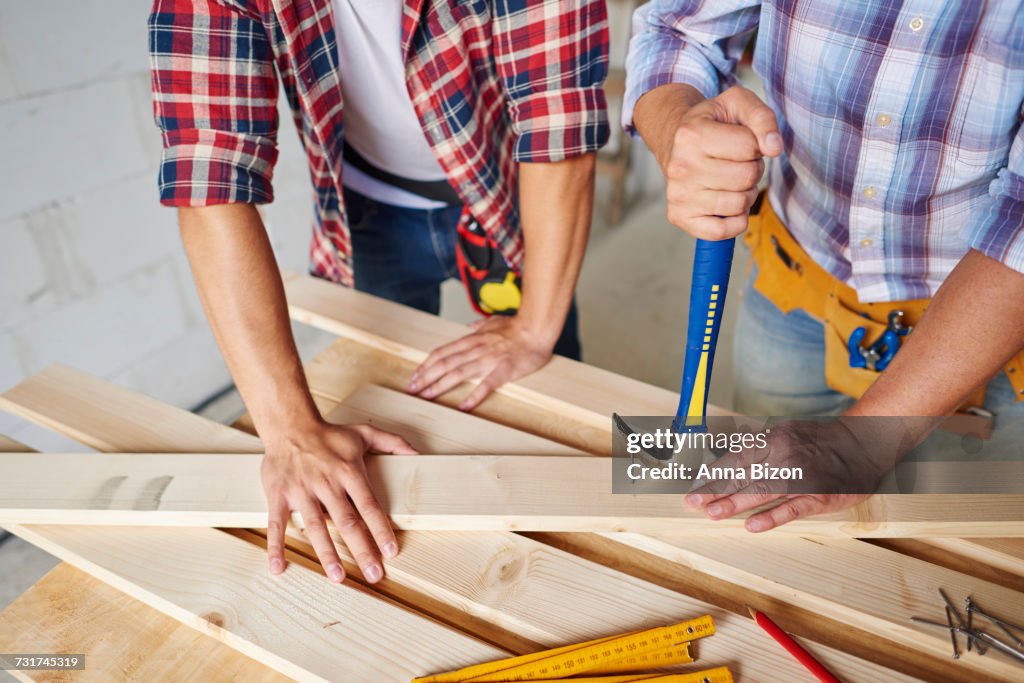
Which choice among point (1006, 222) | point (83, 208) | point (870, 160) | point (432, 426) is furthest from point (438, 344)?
point (83, 208)

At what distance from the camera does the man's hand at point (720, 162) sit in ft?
2.53

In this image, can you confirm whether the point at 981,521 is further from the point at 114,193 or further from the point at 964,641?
the point at 114,193

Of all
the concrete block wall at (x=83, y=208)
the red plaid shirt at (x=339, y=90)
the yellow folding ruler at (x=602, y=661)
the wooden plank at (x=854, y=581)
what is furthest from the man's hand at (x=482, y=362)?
the concrete block wall at (x=83, y=208)

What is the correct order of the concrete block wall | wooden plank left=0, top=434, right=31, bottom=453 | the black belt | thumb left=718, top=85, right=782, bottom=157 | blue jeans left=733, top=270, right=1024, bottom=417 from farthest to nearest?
the concrete block wall
the black belt
blue jeans left=733, top=270, right=1024, bottom=417
wooden plank left=0, top=434, right=31, bottom=453
thumb left=718, top=85, right=782, bottom=157

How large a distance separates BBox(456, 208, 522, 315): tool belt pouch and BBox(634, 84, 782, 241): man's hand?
0.69 metres

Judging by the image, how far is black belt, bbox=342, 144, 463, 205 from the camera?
152 cm

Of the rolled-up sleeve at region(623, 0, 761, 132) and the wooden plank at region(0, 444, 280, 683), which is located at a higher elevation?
the rolled-up sleeve at region(623, 0, 761, 132)

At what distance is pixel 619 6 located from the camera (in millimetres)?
4324

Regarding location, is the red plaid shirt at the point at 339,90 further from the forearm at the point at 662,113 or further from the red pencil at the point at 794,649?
the red pencil at the point at 794,649

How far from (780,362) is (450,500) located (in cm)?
77

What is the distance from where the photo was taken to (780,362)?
1442mm

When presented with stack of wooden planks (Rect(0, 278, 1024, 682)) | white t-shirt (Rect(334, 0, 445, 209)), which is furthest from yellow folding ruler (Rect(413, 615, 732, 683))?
white t-shirt (Rect(334, 0, 445, 209))

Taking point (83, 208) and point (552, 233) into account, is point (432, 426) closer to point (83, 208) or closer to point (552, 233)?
point (552, 233)

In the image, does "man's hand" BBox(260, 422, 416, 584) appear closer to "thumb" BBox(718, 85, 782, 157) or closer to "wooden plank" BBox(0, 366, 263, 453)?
"wooden plank" BBox(0, 366, 263, 453)
